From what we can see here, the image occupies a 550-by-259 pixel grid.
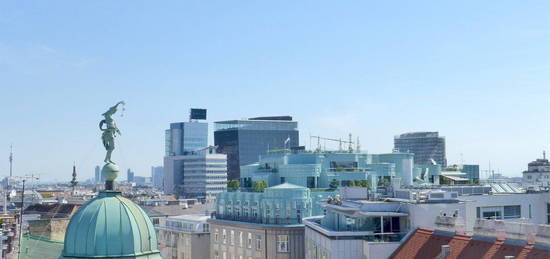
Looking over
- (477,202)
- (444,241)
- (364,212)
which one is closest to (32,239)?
(364,212)

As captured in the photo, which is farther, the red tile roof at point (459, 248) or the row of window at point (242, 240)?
the row of window at point (242, 240)

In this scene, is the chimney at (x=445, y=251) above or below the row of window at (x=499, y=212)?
below

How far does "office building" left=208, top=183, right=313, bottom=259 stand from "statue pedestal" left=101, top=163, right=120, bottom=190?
195 ft

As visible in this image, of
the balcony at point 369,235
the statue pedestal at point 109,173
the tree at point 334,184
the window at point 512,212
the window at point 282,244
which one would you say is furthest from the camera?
the tree at point 334,184

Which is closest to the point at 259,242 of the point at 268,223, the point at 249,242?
the point at 268,223

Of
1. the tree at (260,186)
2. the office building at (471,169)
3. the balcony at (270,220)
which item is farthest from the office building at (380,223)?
the office building at (471,169)

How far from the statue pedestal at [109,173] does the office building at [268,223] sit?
5939cm

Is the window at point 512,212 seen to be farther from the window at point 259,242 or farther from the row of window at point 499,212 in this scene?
the window at point 259,242

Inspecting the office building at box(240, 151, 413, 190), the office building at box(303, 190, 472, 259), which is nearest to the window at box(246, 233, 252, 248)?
the office building at box(240, 151, 413, 190)

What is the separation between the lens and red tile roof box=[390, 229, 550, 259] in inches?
1649

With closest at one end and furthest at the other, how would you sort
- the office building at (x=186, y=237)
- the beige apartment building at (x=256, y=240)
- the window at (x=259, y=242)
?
the beige apartment building at (x=256, y=240), the window at (x=259, y=242), the office building at (x=186, y=237)

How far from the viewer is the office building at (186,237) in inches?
4409

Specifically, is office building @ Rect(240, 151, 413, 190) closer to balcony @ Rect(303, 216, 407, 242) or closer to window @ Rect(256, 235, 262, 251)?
window @ Rect(256, 235, 262, 251)

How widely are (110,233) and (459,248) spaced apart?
88.0 feet
